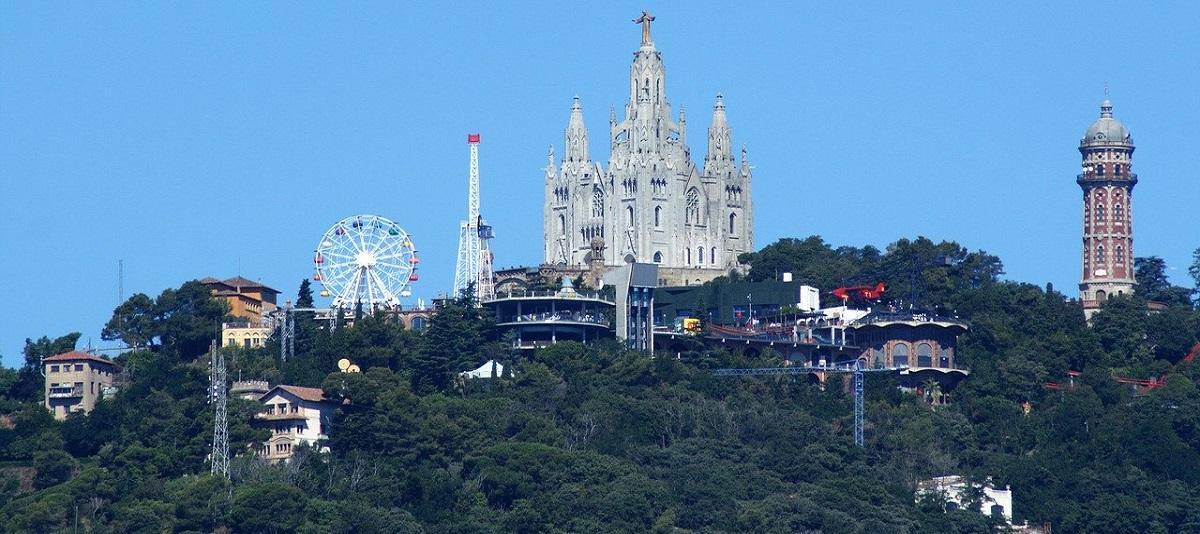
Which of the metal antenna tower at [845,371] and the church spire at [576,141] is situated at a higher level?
the church spire at [576,141]

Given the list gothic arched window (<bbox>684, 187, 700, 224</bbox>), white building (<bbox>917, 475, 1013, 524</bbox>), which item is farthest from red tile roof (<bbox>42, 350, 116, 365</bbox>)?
gothic arched window (<bbox>684, 187, 700, 224</bbox>)

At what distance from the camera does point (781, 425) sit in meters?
150

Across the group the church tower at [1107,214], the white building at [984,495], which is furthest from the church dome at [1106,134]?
the white building at [984,495]

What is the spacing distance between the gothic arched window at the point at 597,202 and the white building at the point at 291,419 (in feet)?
149

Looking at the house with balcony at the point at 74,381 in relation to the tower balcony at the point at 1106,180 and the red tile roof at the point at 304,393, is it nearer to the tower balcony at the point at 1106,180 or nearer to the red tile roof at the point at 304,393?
the red tile roof at the point at 304,393

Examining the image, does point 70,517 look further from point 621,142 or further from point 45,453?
point 621,142

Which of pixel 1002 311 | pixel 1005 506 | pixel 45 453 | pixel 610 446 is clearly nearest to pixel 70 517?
pixel 45 453

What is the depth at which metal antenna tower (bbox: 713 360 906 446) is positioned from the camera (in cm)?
15088

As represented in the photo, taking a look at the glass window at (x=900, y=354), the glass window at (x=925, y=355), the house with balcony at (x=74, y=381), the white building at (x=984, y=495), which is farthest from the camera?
the glass window at (x=900, y=354)

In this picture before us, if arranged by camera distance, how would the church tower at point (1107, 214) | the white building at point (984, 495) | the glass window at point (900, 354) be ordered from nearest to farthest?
the white building at point (984, 495), the glass window at point (900, 354), the church tower at point (1107, 214)

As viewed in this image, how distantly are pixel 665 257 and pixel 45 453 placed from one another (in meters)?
52.4

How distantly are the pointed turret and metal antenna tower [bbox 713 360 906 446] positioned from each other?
3185cm

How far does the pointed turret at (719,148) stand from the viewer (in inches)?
7692

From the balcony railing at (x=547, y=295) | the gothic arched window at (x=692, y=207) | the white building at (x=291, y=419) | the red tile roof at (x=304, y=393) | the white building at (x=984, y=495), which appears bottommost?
the white building at (x=984, y=495)
